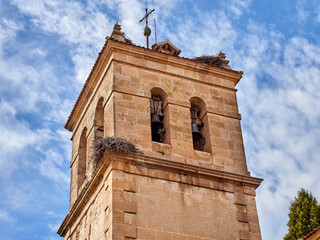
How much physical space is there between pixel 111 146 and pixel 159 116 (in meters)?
2.42

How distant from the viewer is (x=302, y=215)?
22766 millimetres

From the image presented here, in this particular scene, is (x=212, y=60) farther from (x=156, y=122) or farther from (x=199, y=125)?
(x=156, y=122)

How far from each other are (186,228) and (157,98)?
412cm

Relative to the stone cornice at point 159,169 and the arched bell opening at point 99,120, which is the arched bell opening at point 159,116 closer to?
the stone cornice at point 159,169

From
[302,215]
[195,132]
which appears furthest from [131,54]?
[302,215]

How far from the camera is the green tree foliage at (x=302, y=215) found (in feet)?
72.8

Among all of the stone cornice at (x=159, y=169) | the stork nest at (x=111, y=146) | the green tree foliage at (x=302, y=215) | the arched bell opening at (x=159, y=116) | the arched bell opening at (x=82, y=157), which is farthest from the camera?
the green tree foliage at (x=302, y=215)

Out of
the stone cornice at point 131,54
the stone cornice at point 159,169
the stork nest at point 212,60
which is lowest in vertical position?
the stone cornice at point 159,169

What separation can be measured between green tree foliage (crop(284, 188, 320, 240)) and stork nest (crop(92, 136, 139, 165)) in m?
8.82

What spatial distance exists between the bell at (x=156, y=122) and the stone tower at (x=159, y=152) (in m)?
0.03

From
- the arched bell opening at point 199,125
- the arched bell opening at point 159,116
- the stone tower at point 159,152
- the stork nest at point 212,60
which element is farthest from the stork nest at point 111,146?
the stork nest at point 212,60

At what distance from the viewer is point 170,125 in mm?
16828

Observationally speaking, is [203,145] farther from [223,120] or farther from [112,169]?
[112,169]

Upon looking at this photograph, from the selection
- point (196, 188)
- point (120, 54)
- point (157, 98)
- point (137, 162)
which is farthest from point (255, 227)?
point (120, 54)
